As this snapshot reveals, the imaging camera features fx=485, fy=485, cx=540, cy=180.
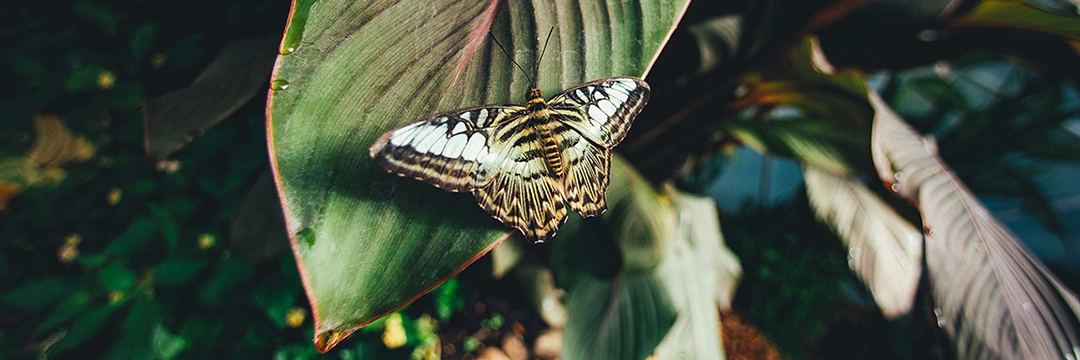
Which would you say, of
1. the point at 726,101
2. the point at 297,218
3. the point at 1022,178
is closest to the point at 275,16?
the point at 297,218

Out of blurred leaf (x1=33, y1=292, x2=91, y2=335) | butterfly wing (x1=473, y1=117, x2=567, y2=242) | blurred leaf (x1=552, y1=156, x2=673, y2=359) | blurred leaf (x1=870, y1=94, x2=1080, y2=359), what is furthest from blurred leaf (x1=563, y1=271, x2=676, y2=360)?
blurred leaf (x1=33, y1=292, x2=91, y2=335)

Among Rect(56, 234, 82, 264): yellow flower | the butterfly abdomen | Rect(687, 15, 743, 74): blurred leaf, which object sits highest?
the butterfly abdomen

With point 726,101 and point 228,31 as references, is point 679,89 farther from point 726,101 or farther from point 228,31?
point 228,31

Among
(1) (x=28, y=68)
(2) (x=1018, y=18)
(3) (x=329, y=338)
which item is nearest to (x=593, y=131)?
(3) (x=329, y=338)

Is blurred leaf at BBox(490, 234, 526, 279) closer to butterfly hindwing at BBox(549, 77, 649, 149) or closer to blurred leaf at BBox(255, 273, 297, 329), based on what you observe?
blurred leaf at BBox(255, 273, 297, 329)

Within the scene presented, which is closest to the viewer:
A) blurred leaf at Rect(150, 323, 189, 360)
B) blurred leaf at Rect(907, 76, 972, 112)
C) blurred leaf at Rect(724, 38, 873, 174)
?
blurred leaf at Rect(724, 38, 873, 174)
